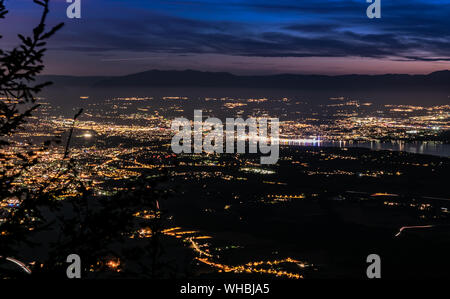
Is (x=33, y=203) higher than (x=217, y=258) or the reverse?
higher

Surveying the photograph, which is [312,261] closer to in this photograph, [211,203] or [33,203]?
[211,203]

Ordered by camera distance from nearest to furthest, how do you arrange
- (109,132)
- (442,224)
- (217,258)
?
(217,258) < (442,224) < (109,132)

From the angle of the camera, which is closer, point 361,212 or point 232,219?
point 232,219

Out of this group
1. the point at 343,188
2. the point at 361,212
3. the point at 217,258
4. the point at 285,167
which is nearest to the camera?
the point at 217,258

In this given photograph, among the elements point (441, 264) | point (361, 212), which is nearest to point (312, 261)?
point (441, 264)

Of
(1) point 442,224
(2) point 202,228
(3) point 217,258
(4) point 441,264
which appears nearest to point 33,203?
(3) point 217,258
